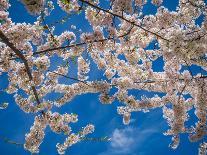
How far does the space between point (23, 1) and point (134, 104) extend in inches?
303

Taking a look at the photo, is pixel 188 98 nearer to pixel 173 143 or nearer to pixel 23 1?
pixel 173 143

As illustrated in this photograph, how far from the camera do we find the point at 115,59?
1305 centimetres

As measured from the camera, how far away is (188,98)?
14227 millimetres

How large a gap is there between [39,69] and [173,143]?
24.1ft

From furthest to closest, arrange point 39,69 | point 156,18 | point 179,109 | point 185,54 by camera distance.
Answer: point 179,109 < point 156,18 < point 39,69 < point 185,54

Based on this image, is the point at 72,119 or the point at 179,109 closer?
the point at 72,119

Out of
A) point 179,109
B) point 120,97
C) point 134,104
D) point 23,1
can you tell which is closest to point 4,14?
point 23,1

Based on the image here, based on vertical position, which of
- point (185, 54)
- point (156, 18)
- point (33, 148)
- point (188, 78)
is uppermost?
point (156, 18)

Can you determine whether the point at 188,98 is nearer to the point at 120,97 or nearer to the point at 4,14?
the point at 120,97

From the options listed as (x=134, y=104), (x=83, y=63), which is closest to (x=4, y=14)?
(x=83, y=63)

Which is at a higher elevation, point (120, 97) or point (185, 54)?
point (120, 97)

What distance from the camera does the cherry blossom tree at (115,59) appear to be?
867cm

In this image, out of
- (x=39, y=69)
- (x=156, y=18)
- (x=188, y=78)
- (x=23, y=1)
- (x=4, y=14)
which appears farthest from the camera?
(x=188, y=78)

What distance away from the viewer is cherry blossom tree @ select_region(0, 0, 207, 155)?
8.67 meters
